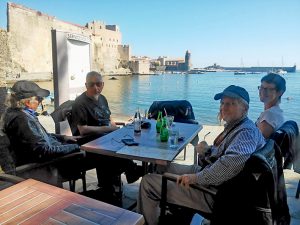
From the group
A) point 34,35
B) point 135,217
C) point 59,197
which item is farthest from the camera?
point 34,35

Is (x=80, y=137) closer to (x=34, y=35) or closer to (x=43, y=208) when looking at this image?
(x=43, y=208)

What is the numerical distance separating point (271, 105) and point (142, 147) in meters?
1.20

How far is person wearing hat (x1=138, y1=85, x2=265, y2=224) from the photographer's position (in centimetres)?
153

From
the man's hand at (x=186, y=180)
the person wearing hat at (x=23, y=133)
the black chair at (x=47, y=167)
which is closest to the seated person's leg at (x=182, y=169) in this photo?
the man's hand at (x=186, y=180)

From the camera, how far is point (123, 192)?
273 cm

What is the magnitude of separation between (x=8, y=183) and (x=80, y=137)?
1.36m

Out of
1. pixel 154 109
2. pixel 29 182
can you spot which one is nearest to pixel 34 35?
pixel 154 109

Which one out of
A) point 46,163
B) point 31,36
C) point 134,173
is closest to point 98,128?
point 134,173

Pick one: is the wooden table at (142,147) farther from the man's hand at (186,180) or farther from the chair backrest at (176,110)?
the chair backrest at (176,110)

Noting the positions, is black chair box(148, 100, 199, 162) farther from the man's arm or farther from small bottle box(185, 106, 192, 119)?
the man's arm

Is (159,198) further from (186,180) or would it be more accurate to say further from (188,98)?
(188,98)

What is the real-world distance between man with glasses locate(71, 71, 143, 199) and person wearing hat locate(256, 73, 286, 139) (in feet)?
4.00

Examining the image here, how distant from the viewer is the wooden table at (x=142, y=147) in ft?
6.00

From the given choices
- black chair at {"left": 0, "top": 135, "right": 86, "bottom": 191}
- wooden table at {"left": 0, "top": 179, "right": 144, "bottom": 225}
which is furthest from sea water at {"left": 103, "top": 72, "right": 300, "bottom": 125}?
wooden table at {"left": 0, "top": 179, "right": 144, "bottom": 225}
